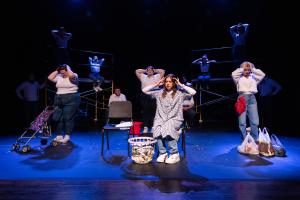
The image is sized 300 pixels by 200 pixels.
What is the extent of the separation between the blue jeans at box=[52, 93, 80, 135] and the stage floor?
1.53 feet

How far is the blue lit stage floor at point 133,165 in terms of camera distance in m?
4.20

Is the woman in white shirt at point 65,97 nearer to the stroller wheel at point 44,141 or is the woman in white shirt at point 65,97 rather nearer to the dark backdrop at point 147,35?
the stroller wheel at point 44,141

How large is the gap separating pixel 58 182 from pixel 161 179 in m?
1.22

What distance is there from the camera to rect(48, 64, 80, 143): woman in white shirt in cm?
628

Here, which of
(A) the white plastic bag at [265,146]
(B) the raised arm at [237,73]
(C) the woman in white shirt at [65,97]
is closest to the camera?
(A) the white plastic bag at [265,146]

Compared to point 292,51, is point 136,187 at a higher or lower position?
lower

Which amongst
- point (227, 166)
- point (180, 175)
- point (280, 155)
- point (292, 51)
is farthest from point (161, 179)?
point (292, 51)

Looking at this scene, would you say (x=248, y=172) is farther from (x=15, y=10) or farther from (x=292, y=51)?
(x=15, y=10)

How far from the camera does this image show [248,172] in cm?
438

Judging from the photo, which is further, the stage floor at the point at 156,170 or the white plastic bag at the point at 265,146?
the white plastic bag at the point at 265,146

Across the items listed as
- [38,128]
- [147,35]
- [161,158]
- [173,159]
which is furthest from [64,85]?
[147,35]

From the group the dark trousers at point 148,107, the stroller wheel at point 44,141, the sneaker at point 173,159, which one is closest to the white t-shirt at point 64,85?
the stroller wheel at point 44,141

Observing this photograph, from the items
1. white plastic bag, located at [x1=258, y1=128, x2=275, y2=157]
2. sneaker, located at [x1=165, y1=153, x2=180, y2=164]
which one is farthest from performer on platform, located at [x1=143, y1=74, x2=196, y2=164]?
white plastic bag, located at [x1=258, y1=128, x2=275, y2=157]

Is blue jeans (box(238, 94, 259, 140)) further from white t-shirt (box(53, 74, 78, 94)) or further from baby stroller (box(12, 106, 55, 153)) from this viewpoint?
baby stroller (box(12, 106, 55, 153))
